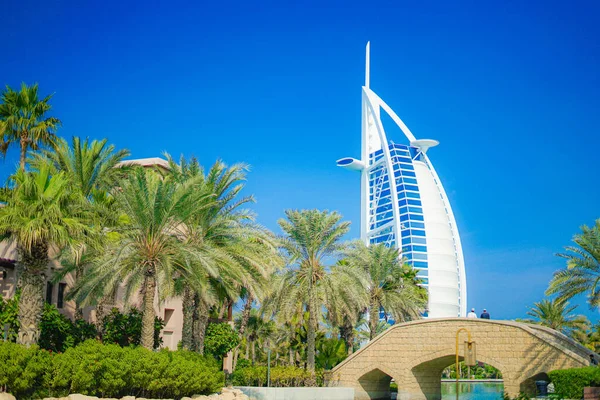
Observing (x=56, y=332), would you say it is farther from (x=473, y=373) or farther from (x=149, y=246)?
(x=473, y=373)

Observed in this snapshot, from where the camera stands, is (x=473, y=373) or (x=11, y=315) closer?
(x=11, y=315)

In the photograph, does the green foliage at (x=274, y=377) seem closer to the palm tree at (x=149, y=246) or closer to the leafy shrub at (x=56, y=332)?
the leafy shrub at (x=56, y=332)

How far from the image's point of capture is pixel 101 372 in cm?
2102

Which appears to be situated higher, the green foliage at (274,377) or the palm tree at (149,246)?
the palm tree at (149,246)

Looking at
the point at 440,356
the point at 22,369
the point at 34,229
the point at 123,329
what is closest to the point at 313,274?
the point at 440,356

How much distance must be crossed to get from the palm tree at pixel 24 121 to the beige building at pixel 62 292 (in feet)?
15.2

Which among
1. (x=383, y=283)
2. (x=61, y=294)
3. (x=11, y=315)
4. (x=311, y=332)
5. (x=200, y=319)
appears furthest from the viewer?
(x=383, y=283)

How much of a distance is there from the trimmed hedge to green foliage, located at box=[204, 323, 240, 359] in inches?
417

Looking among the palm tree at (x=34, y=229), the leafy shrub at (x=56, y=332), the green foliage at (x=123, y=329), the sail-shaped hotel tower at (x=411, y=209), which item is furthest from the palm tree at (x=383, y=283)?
the sail-shaped hotel tower at (x=411, y=209)

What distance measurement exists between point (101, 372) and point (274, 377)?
1447 centimetres

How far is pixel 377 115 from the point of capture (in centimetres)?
9912

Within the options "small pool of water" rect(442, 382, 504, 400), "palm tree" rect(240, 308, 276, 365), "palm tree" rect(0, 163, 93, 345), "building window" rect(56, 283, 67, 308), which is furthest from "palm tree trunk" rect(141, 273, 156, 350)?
"small pool of water" rect(442, 382, 504, 400)

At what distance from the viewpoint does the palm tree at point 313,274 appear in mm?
35656

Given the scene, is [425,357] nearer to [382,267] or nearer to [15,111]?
[382,267]
